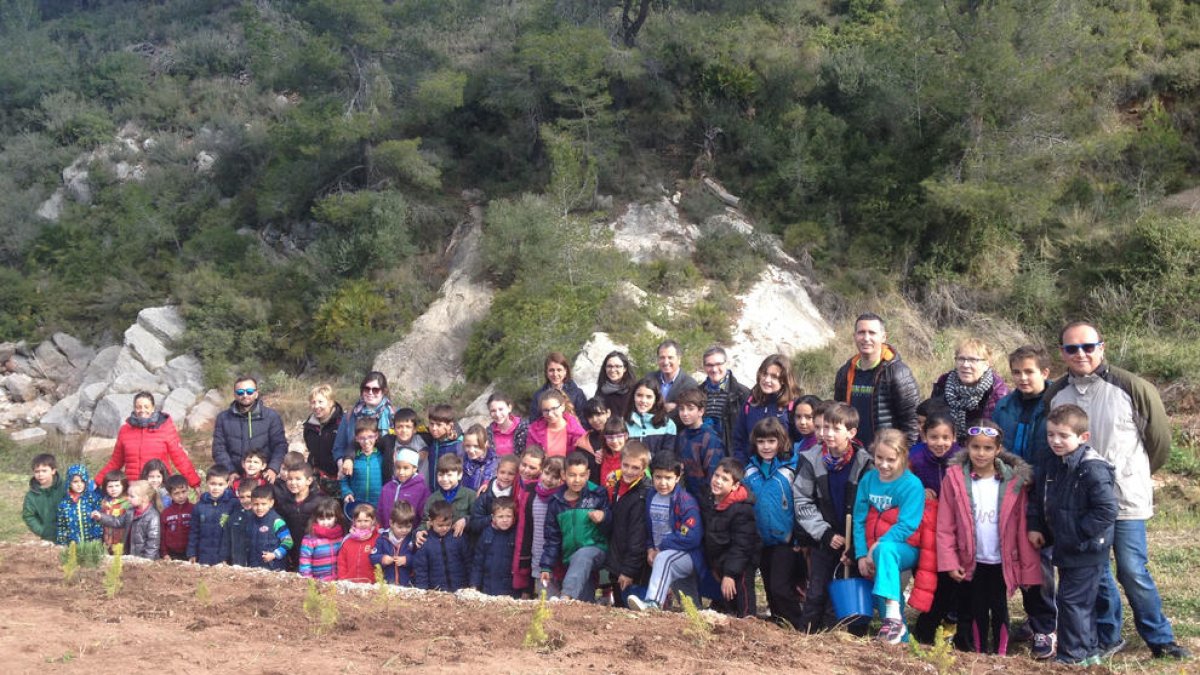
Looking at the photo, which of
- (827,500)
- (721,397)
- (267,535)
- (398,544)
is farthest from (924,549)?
(267,535)

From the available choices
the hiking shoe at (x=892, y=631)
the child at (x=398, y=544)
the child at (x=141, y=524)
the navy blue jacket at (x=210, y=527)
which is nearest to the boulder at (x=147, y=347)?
the child at (x=141, y=524)

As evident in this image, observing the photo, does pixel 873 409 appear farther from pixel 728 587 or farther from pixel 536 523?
pixel 536 523

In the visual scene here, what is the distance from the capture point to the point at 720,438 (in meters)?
7.32

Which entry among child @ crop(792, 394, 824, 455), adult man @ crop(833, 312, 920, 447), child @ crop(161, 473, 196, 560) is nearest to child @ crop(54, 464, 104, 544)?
child @ crop(161, 473, 196, 560)

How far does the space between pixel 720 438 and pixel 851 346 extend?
871 centimetres

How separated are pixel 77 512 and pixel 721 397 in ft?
17.8

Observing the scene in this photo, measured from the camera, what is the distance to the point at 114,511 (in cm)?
809

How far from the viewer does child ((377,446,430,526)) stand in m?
7.23

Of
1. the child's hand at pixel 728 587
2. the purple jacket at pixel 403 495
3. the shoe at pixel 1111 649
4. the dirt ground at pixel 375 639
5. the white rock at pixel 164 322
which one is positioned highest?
the white rock at pixel 164 322

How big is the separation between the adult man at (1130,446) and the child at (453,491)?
4011 millimetres

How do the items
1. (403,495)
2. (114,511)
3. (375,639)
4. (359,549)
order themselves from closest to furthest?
(375,639), (359,549), (403,495), (114,511)

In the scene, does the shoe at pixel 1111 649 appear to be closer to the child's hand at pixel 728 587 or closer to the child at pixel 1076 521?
the child at pixel 1076 521

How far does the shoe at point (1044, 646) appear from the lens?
5.35 m

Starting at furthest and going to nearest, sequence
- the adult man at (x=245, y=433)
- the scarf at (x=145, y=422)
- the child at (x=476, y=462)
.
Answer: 1. the scarf at (x=145, y=422)
2. the adult man at (x=245, y=433)
3. the child at (x=476, y=462)
